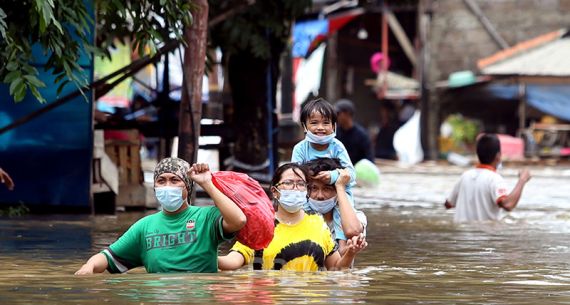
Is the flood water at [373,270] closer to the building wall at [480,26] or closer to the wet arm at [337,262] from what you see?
the wet arm at [337,262]

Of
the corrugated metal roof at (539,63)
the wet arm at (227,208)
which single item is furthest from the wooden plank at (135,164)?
the corrugated metal roof at (539,63)

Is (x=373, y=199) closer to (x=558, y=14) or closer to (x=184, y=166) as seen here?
(x=184, y=166)

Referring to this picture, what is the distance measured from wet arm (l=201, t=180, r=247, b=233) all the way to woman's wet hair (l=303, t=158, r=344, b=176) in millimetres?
1115

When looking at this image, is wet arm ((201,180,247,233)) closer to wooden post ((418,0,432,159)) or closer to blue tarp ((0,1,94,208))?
blue tarp ((0,1,94,208))

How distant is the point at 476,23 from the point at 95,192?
2484 centimetres

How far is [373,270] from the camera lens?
32.3 ft

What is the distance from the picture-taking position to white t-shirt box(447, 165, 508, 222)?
13.7 m

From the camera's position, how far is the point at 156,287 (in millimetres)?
8000

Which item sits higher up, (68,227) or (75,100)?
(75,100)

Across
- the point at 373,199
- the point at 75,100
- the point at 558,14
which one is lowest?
the point at 373,199

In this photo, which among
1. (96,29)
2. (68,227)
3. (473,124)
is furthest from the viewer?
(473,124)

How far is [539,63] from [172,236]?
27.7 m

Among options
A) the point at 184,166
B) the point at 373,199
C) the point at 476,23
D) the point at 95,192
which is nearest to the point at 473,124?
the point at 476,23

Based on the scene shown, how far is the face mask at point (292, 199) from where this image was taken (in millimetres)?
8523
